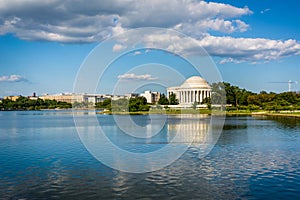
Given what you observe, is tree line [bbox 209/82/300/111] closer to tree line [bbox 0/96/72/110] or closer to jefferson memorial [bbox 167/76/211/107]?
jefferson memorial [bbox 167/76/211/107]

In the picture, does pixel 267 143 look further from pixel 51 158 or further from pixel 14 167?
pixel 14 167

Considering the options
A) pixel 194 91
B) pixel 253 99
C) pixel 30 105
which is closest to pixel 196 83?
pixel 194 91

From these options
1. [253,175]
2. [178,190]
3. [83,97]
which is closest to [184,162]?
[253,175]

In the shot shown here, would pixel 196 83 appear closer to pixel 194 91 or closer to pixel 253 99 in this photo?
pixel 194 91

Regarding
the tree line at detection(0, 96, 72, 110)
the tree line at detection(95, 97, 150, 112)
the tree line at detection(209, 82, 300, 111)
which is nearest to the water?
the tree line at detection(209, 82, 300, 111)

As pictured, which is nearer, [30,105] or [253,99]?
[253,99]

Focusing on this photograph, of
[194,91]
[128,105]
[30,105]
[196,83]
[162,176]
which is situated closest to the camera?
[162,176]

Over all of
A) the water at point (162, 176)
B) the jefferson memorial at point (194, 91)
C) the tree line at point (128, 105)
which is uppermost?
the jefferson memorial at point (194, 91)

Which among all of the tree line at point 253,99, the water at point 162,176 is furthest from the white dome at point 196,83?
the water at point 162,176

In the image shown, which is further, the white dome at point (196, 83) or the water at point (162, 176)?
the white dome at point (196, 83)

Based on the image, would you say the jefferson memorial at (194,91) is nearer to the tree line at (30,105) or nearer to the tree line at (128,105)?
the tree line at (128,105)

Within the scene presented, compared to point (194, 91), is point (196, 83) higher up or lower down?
higher up

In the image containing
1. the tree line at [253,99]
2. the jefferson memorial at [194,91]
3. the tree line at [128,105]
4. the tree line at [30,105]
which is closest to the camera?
the tree line at [253,99]

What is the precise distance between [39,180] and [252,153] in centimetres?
1000
